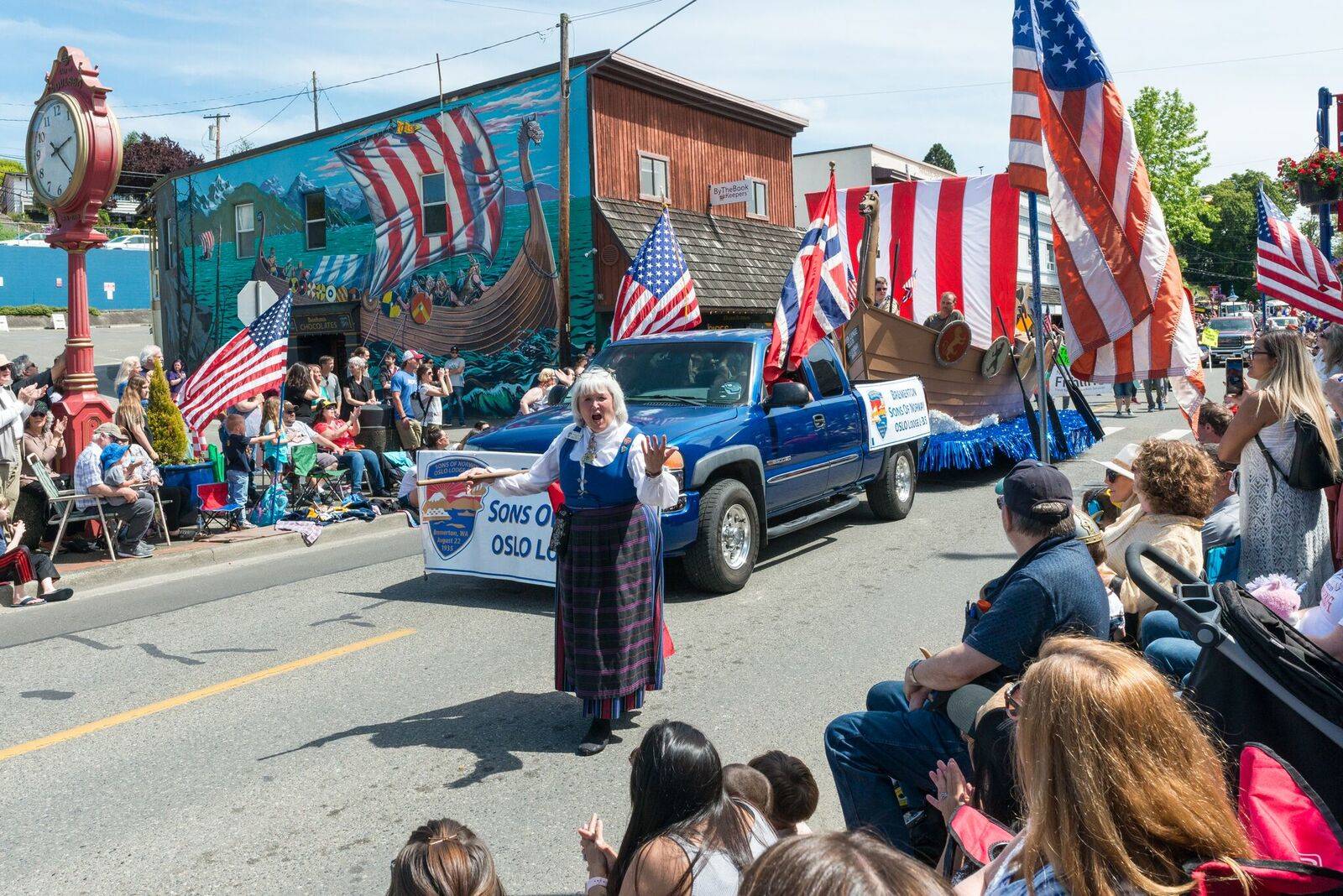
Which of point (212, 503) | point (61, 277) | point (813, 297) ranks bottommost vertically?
point (212, 503)

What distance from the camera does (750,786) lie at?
2.91m

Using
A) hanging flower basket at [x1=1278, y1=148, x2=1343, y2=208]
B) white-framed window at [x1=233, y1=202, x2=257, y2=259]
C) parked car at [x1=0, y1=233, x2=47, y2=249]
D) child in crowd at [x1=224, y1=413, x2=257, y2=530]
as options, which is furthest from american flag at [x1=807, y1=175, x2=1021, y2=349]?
parked car at [x1=0, y1=233, x2=47, y2=249]

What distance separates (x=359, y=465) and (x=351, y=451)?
0.20 meters

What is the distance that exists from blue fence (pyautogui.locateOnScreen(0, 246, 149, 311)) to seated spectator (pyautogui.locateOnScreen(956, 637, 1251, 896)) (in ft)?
172

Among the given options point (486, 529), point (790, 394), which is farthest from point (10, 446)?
point (790, 394)

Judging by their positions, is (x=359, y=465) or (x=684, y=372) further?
(x=359, y=465)

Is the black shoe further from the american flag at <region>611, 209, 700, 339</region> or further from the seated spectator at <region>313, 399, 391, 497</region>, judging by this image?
the seated spectator at <region>313, 399, 391, 497</region>

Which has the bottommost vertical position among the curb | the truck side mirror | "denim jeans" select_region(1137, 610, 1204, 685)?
the curb

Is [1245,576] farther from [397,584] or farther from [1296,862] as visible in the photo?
[397,584]

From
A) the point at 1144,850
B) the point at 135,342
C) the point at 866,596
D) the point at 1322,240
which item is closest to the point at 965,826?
the point at 1144,850

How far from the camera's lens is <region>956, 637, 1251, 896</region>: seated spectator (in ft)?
5.86

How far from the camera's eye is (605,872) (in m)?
2.99

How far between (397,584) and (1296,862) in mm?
7599

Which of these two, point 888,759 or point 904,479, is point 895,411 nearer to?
point 904,479
